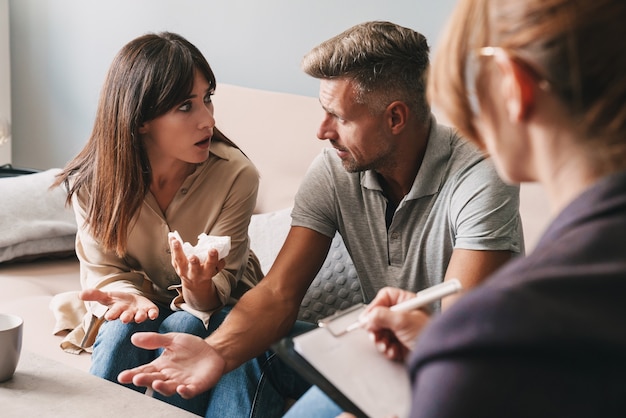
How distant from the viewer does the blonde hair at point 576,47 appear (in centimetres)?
64

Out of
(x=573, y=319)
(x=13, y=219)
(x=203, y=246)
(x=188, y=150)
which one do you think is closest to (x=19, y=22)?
(x=13, y=219)

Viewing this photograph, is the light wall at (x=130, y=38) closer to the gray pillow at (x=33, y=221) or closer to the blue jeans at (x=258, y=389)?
the gray pillow at (x=33, y=221)

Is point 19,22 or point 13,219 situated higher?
point 19,22

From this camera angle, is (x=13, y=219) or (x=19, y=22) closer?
(x=13, y=219)

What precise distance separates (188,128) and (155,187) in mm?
196

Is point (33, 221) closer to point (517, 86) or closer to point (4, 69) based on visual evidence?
point (4, 69)

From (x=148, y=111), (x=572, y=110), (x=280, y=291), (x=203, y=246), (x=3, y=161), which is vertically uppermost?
(x=572, y=110)

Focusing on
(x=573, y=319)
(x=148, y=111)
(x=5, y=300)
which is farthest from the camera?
(x=5, y=300)

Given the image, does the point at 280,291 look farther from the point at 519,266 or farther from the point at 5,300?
the point at 519,266

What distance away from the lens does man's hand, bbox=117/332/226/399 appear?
1359mm

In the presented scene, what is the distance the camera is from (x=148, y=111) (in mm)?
1859

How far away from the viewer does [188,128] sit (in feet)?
6.09

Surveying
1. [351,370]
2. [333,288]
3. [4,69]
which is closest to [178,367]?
[351,370]

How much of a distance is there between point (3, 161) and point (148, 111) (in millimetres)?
1749
